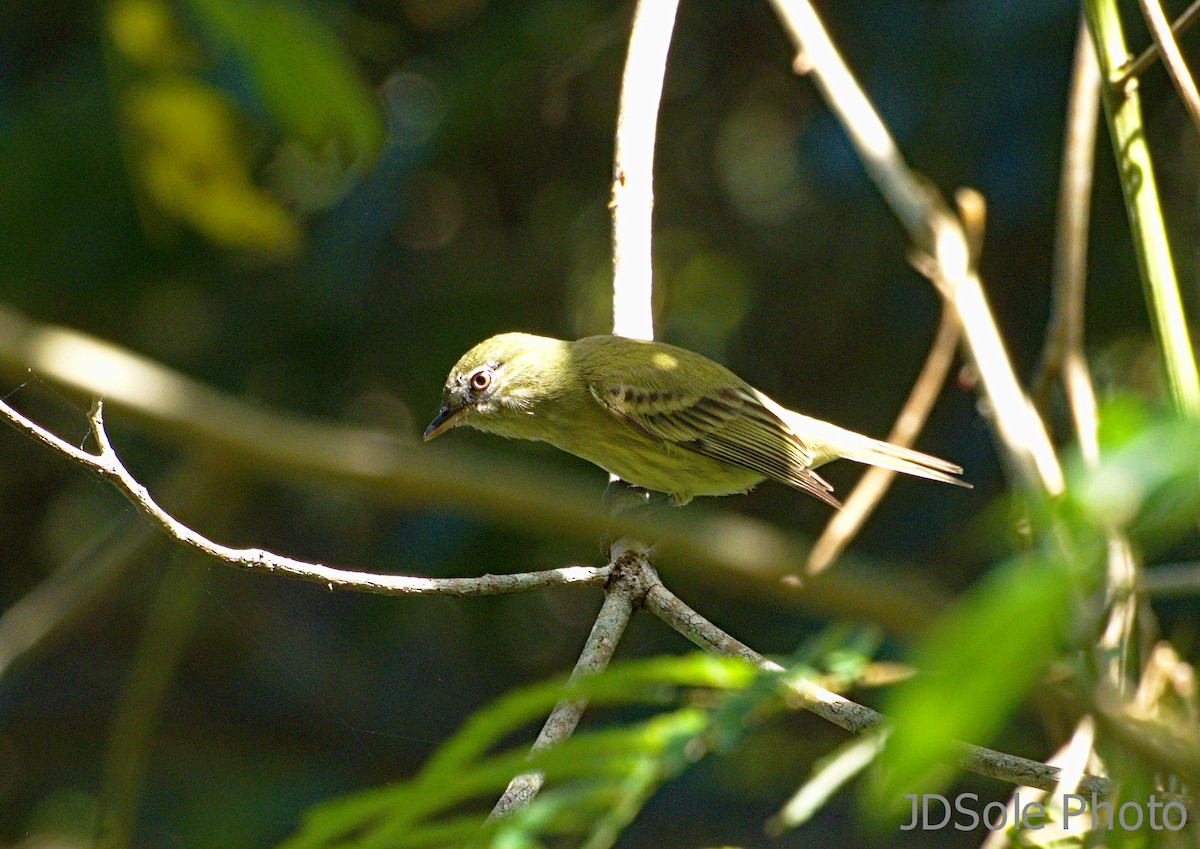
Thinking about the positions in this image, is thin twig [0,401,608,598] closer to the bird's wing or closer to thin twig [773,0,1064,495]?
thin twig [773,0,1064,495]

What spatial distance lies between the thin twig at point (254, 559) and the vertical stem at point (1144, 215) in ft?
4.31

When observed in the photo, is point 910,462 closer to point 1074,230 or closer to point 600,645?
point 1074,230

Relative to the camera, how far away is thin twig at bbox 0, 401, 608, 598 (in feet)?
Result: 6.34

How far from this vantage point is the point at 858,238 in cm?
617

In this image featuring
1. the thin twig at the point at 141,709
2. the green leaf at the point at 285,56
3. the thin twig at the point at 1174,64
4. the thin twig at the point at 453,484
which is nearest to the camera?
the thin twig at the point at 453,484

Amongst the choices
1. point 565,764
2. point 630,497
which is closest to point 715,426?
point 630,497

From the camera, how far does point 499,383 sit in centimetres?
483

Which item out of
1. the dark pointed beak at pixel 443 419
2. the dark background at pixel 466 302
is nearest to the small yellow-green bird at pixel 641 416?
the dark pointed beak at pixel 443 419

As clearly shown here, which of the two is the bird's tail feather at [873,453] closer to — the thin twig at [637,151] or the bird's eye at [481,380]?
the thin twig at [637,151]

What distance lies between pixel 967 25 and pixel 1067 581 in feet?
15.0

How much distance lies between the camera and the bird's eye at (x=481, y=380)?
472 cm

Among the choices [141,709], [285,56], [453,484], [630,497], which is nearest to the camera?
[453,484]

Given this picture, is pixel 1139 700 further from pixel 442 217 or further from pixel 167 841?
pixel 442 217

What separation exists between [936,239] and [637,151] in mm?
1179
